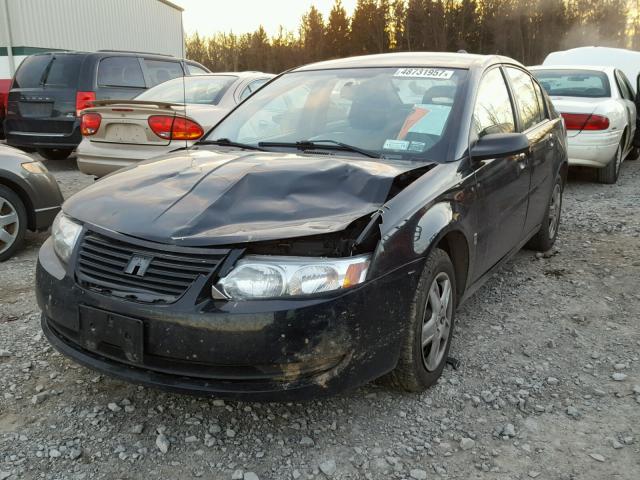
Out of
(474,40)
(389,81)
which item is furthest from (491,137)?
(474,40)

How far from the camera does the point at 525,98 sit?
4.37 meters

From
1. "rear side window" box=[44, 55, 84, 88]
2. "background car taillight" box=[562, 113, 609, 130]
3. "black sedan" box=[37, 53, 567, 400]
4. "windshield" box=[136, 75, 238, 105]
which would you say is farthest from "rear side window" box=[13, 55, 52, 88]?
"background car taillight" box=[562, 113, 609, 130]

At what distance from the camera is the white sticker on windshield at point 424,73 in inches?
135

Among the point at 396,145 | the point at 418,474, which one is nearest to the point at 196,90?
the point at 396,145

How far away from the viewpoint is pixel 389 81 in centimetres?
346

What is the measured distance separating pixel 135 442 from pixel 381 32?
1939 inches

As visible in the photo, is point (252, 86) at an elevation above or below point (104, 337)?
above

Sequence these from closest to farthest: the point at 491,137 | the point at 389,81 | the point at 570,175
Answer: the point at 491,137
the point at 389,81
the point at 570,175

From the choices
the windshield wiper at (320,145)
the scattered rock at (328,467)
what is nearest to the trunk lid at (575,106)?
the windshield wiper at (320,145)

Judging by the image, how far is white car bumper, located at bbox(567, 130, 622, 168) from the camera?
7.43m

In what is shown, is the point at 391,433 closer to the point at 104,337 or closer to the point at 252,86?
the point at 104,337

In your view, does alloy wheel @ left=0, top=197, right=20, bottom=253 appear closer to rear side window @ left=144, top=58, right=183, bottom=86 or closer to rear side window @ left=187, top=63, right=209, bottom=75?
rear side window @ left=144, top=58, right=183, bottom=86

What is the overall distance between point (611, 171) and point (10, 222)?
23.2 ft

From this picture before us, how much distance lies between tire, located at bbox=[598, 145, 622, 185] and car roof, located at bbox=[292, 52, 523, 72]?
15.5 feet
